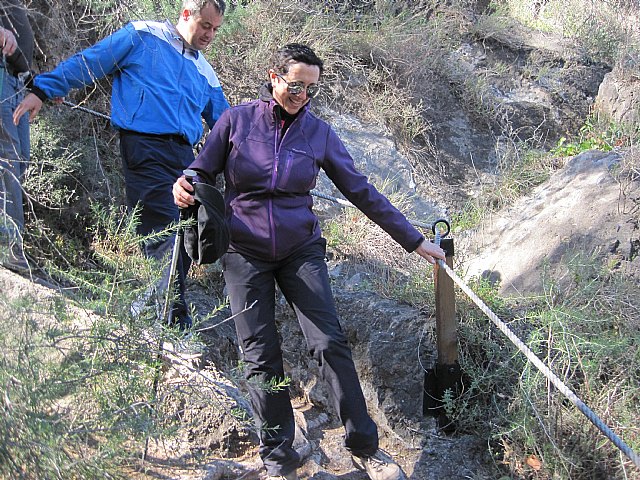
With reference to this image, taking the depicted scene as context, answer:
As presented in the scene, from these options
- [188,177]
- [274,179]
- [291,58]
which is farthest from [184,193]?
[291,58]

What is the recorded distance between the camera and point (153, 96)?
13.1 feet

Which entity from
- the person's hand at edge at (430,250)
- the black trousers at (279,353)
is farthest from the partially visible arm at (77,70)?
the person's hand at edge at (430,250)

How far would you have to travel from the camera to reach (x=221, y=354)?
4.57 metres

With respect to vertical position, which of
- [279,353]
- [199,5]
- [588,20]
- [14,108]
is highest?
[588,20]

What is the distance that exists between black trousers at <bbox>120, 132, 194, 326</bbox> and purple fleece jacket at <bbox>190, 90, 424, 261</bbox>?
777mm

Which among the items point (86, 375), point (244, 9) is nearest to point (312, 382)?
point (86, 375)

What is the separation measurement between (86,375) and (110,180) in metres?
3.69

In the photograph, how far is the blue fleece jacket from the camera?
Answer: 389 cm

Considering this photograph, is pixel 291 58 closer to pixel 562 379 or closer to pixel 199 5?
pixel 199 5

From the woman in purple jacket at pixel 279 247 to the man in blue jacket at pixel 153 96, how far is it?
2.59 feet

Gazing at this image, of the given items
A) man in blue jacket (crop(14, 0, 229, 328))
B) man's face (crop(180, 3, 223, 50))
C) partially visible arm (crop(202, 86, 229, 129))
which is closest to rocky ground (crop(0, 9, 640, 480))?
man in blue jacket (crop(14, 0, 229, 328))

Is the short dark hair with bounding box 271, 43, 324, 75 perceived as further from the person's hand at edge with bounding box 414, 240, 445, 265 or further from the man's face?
the person's hand at edge with bounding box 414, 240, 445, 265

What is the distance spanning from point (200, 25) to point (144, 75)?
0.43 metres

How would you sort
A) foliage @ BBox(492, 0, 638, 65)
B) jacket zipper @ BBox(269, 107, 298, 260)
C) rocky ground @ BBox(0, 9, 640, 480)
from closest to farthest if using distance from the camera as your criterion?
jacket zipper @ BBox(269, 107, 298, 260) < rocky ground @ BBox(0, 9, 640, 480) < foliage @ BBox(492, 0, 638, 65)
